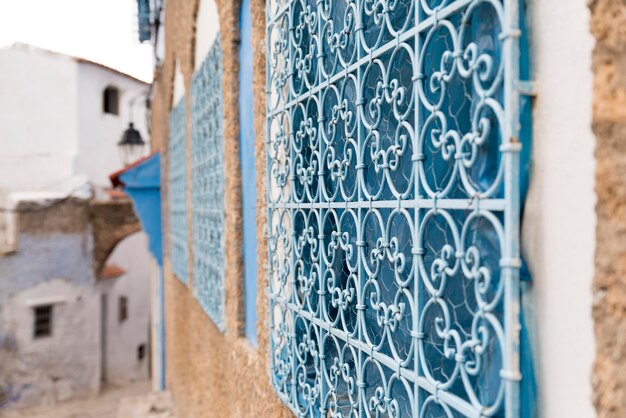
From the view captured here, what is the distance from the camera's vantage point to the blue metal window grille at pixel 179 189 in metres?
5.12

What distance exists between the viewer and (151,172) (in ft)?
27.9

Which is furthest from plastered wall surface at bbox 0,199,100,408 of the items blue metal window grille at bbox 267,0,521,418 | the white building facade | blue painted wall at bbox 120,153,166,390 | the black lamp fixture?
blue metal window grille at bbox 267,0,521,418

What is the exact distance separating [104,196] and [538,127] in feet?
51.1

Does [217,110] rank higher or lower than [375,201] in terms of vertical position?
higher

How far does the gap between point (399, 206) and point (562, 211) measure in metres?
0.37

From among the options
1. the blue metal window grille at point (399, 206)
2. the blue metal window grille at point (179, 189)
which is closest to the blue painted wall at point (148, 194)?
the blue metal window grille at point (179, 189)

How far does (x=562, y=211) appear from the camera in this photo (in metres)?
0.84

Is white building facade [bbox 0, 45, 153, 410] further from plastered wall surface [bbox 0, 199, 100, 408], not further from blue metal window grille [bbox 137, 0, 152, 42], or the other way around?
blue metal window grille [bbox 137, 0, 152, 42]

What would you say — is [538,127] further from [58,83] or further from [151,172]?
[58,83]

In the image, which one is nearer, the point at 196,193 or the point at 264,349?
the point at 264,349

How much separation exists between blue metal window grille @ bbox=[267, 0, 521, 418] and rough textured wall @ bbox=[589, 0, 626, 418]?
14cm

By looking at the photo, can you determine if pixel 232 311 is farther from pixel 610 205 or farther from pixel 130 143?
pixel 130 143

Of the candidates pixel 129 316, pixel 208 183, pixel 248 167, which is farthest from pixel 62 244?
pixel 248 167

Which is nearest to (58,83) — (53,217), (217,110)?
(53,217)
